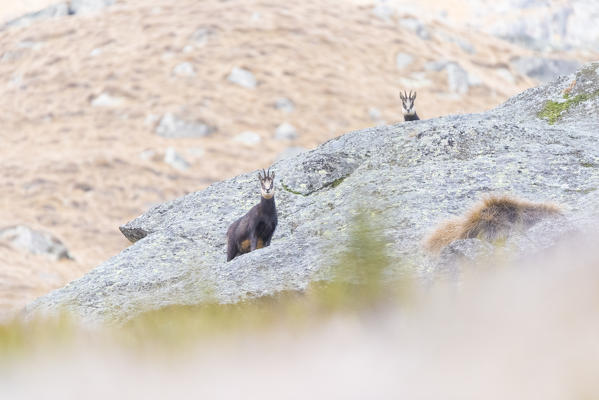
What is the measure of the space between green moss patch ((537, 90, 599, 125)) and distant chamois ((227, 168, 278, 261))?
18.0 feet

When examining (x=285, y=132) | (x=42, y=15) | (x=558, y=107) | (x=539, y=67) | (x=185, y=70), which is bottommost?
(x=285, y=132)

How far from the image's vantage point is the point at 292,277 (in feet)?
23.6

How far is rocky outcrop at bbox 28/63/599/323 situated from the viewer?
23.6 ft

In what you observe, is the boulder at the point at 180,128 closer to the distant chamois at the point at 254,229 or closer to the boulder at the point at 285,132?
the boulder at the point at 285,132

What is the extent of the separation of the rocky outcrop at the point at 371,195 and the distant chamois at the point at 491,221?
8.0 inches

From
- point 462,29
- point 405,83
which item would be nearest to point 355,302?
point 405,83

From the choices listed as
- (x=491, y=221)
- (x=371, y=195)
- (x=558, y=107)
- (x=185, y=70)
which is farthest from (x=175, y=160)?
(x=491, y=221)

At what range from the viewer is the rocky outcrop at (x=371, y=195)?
23.6 feet

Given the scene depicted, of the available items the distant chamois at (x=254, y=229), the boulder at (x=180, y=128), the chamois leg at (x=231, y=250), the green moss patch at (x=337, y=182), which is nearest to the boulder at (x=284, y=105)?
the boulder at (x=180, y=128)

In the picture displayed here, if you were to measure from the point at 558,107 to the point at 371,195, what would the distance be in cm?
653

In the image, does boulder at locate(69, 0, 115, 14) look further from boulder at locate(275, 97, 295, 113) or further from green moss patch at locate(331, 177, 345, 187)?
green moss patch at locate(331, 177, 345, 187)

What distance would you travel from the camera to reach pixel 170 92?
3675 centimetres

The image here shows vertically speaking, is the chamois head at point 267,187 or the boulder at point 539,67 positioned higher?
the chamois head at point 267,187

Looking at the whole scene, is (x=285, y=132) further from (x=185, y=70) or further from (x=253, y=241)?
(x=253, y=241)
